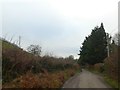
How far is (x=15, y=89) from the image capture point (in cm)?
1659

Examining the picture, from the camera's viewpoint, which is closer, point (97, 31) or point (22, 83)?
point (22, 83)

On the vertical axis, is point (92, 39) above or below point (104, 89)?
above

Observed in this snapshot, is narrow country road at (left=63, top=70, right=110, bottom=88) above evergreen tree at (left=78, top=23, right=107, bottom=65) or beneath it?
beneath

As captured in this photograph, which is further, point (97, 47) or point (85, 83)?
point (97, 47)

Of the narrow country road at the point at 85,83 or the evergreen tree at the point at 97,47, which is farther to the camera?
the evergreen tree at the point at 97,47

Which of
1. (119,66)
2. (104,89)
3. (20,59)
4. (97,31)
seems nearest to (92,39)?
(97,31)

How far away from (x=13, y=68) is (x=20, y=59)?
86 centimetres

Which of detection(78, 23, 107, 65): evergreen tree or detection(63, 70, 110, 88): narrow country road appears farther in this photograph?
detection(78, 23, 107, 65): evergreen tree

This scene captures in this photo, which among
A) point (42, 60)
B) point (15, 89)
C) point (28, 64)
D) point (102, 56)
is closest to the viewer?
point (15, 89)

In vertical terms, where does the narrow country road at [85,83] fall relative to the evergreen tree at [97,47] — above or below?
below

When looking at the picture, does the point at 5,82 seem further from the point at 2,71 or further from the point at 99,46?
the point at 99,46

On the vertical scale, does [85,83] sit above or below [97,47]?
below

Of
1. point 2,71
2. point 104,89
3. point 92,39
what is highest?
point 92,39

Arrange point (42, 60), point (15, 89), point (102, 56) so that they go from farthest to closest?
1. point (102, 56)
2. point (42, 60)
3. point (15, 89)
